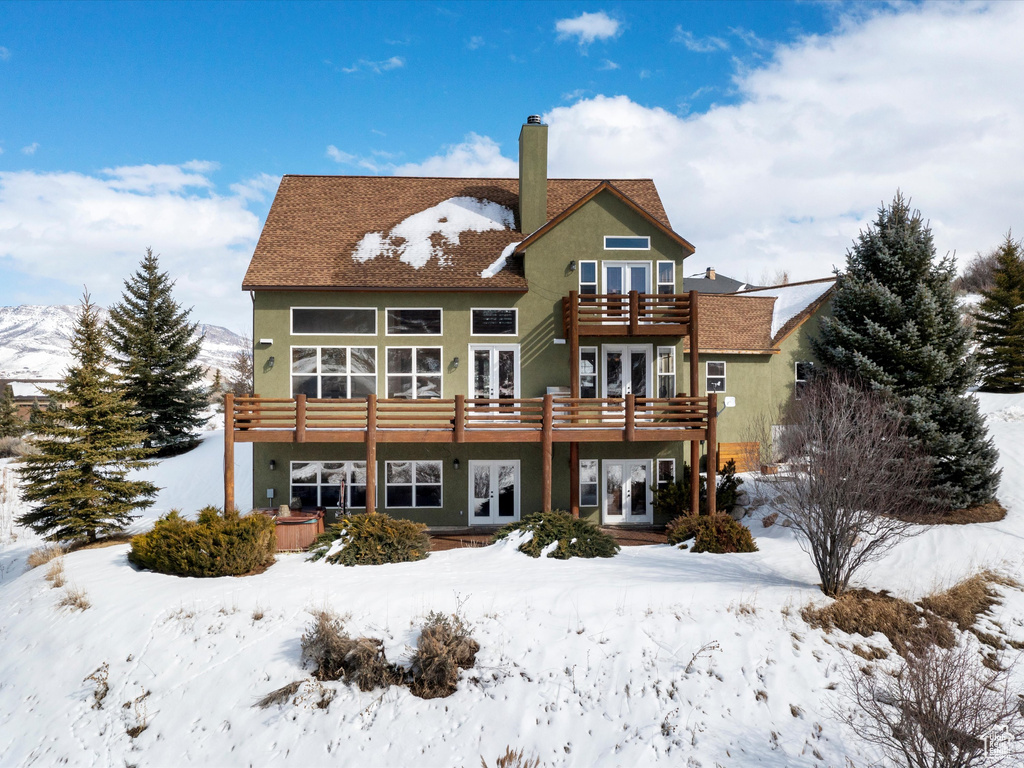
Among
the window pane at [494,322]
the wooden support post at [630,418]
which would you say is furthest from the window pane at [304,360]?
the wooden support post at [630,418]

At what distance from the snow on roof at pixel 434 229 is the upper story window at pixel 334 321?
162 cm

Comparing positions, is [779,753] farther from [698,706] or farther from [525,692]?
[525,692]

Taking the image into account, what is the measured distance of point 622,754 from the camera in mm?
8375

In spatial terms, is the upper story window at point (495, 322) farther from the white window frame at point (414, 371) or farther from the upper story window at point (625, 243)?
the upper story window at point (625, 243)

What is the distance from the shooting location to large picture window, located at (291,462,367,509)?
704 inches

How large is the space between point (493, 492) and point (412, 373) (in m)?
4.11

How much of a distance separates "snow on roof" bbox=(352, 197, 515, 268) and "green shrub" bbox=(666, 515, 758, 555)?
9.82 metres

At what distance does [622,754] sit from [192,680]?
648cm

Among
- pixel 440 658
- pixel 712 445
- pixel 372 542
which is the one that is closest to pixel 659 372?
pixel 712 445

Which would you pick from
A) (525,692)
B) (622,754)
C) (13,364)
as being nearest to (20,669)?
(525,692)

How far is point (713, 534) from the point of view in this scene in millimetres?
14922

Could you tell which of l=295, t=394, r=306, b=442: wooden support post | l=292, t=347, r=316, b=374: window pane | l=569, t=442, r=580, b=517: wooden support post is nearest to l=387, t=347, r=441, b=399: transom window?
l=292, t=347, r=316, b=374: window pane

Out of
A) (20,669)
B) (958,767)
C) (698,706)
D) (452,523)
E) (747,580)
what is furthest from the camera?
(452,523)

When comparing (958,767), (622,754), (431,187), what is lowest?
(622,754)
